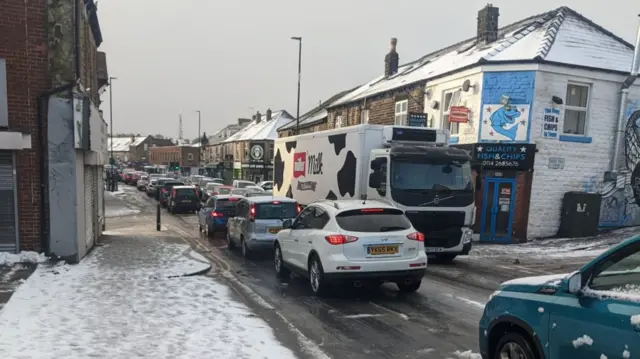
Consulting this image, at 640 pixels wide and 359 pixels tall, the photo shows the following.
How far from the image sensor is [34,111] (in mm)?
9609

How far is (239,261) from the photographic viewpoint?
12.1m

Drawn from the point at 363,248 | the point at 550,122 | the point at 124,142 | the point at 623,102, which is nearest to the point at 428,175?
the point at 363,248

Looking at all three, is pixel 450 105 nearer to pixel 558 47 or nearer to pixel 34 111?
pixel 558 47

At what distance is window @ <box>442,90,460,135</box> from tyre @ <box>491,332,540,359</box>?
47.6 ft

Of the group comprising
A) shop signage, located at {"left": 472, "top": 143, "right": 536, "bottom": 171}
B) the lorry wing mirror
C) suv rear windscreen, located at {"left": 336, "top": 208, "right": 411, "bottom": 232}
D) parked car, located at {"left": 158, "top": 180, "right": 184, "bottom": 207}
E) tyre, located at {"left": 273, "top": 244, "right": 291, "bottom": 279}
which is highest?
shop signage, located at {"left": 472, "top": 143, "right": 536, "bottom": 171}

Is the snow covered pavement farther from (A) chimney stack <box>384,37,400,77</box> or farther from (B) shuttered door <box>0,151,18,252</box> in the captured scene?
(A) chimney stack <box>384,37,400,77</box>

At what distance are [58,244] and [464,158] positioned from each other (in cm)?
947

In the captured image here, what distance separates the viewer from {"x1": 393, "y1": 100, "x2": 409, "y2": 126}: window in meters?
21.5

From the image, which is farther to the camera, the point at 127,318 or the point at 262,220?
the point at 262,220

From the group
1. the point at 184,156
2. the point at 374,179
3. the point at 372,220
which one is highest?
the point at 374,179

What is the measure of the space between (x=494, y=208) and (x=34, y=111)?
1446 cm

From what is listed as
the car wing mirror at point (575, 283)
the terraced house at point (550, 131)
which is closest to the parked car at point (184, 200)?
the terraced house at point (550, 131)

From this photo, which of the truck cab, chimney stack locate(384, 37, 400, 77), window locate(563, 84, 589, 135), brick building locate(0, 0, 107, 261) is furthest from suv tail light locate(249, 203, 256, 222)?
chimney stack locate(384, 37, 400, 77)

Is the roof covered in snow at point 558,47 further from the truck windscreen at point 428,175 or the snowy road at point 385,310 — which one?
the snowy road at point 385,310
